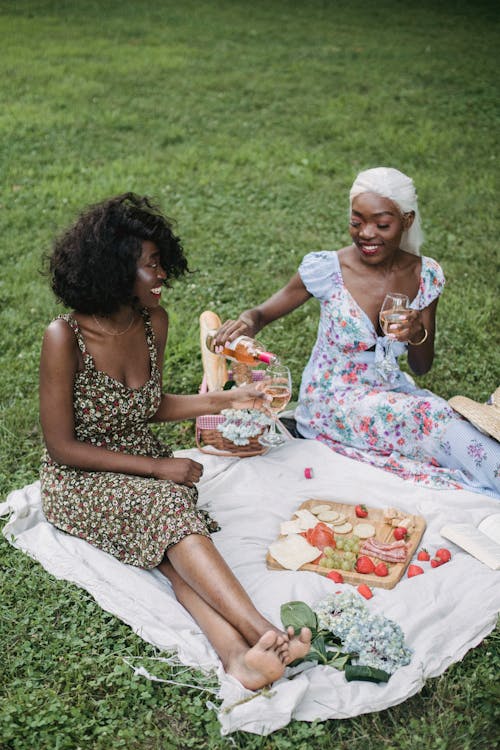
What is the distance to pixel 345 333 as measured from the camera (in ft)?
18.7

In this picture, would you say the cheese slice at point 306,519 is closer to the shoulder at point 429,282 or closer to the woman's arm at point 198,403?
the woman's arm at point 198,403

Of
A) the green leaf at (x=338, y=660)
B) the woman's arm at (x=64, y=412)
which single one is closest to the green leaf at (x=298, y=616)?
the green leaf at (x=338, y=660)

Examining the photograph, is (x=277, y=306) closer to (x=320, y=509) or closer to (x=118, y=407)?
(x=320, y=509)

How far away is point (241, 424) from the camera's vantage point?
5.56 metres

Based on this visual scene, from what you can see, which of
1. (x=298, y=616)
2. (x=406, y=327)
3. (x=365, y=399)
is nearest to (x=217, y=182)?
(x=365, y=399)

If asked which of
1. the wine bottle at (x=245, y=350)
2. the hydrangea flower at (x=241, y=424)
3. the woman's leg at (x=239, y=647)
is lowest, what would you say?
the woman's leg at (x=239, y=647)

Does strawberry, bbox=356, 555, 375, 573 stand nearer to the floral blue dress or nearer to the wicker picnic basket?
the floral blue dress

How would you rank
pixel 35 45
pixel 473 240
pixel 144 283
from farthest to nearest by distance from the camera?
pixel 35 45
pixel 473 240
pixel 144 283

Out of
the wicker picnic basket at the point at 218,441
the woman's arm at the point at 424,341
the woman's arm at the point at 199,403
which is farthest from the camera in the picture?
the wicker picnic basket at the point at 218,441

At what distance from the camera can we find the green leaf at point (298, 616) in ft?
13.4

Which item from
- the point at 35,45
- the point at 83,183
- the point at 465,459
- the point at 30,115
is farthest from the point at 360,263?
the point at 35,45

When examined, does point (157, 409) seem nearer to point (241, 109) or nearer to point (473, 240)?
point (473, 240)

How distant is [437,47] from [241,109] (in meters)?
5.03

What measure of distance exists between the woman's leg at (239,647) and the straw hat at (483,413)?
6.56 ft
